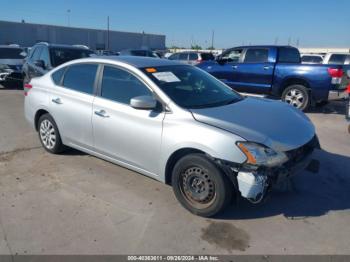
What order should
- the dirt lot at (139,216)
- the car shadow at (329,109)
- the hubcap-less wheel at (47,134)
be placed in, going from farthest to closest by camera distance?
the car shadow at (329,109)
the hubcap-less wheel at (47,134)
the dirt lot at (139,216)

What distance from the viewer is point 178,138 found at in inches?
144

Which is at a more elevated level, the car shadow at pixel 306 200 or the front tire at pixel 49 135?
the front tire at pixel 49 135

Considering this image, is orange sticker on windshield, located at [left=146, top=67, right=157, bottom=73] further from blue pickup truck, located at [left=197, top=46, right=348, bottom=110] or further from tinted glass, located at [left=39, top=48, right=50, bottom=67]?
blue pickup truck, located at [left=197, top=46, right=348, bottom=110]

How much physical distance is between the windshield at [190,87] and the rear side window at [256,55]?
589cm

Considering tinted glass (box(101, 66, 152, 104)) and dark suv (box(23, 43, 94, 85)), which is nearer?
tinted glass (box(101, 66, 152, 104))

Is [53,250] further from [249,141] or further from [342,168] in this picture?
[342,168]

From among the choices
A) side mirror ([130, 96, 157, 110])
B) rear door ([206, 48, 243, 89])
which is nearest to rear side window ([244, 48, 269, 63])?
rear door ([206, 48, 243, 89])

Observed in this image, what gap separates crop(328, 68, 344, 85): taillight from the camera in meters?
8.63

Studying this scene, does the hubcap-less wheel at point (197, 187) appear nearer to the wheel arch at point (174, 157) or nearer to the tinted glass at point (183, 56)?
the wheel arch at point (174, 157)

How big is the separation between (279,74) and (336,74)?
5.13ft

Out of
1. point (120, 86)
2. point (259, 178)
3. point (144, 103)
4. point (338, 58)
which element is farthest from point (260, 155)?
point (338, 58)

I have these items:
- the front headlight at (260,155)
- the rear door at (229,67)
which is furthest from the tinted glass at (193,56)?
the front headlight at (260,155)

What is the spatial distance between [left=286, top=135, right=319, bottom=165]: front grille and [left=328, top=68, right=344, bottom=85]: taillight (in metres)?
5.27

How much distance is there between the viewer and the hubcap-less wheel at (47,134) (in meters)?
5.41
